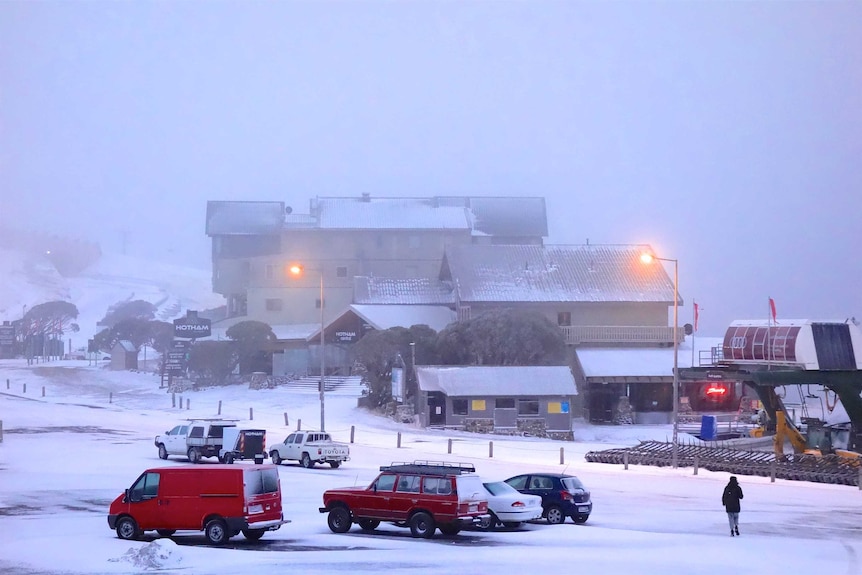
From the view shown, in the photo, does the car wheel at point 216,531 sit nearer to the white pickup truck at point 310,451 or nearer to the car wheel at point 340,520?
the car wheel at point 340,520

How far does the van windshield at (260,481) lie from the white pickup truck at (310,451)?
17.1 metres

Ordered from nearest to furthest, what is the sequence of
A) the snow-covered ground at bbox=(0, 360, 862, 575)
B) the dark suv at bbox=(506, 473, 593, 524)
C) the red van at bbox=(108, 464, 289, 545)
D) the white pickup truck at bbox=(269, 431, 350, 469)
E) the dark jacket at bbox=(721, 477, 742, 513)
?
1. the snow-covered ground at bbox=(0, 360, 862, 575)
2. the red van at bbox=(108, 464, 289, 545)
3. the dark jacket at bbox=(721, 477, 742, 513)
4. the dark suv at bbox=(506, 473, 593, 524)
5. the white pickup truck at bbox=(269, 431, 350, 469)

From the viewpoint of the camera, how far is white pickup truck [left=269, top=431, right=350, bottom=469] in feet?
134

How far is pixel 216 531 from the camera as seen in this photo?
2272 cm

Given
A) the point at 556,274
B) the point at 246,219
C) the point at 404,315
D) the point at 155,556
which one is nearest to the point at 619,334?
the point at 556,274

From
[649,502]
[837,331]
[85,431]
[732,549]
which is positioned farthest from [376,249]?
[732,549]

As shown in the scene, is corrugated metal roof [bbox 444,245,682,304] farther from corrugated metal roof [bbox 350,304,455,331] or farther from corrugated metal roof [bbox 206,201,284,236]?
corrugated metal roof [bbox 206,201,284,236]

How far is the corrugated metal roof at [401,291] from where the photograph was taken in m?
86.4

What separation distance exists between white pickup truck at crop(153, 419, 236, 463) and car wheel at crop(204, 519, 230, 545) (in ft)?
61.9

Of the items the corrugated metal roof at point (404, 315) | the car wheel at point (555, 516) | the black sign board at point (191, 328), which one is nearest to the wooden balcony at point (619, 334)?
the corrugated metal roof at point (404, 315)

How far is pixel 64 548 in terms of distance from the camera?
21.8m

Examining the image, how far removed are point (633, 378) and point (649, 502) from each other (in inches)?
1446

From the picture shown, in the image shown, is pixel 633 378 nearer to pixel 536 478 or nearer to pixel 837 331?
pixel 837 331

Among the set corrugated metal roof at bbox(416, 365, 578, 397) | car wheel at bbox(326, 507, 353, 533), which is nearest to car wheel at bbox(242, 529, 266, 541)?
car wheel at bbox(326, 507, 353, 533)
